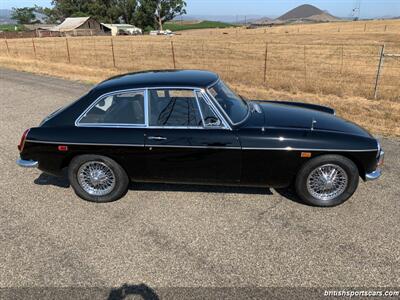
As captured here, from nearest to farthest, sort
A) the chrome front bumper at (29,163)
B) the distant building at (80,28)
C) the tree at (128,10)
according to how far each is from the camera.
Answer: the chrome front bumper at (29,163), the distant building at (80,28), the tree at (128,10)

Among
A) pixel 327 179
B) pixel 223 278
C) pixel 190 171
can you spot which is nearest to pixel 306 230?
pixel 327 179

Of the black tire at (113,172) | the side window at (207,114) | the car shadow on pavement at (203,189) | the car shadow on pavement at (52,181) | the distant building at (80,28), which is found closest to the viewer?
the side window at (207,114)

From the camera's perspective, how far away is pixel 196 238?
Result: 3516mm

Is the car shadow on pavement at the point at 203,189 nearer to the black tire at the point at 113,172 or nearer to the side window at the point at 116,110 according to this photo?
the black tire at the point at 113,172

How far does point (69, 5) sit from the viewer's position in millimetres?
96438

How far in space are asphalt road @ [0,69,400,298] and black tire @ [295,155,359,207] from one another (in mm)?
100

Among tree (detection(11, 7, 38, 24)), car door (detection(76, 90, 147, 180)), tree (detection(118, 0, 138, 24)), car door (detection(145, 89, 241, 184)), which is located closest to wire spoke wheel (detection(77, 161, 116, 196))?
car door (detection(76, 90, 147, 180))

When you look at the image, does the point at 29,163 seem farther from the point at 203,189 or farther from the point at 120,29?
the point at 120,29

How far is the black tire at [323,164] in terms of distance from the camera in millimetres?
3758

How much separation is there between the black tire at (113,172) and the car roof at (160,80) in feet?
2.70

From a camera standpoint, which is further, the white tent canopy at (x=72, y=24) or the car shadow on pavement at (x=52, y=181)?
the white tent canopy at (x=72, y=24)

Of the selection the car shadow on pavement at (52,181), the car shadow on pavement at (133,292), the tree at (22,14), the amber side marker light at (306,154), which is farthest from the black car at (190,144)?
the tree at (22,14)

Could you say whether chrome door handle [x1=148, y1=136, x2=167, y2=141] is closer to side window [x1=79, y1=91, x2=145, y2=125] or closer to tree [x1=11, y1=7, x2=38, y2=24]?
side window [x1=79, y1=91, x2=145, y2=125]

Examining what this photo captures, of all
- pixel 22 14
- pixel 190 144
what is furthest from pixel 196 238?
pixel 22 14
